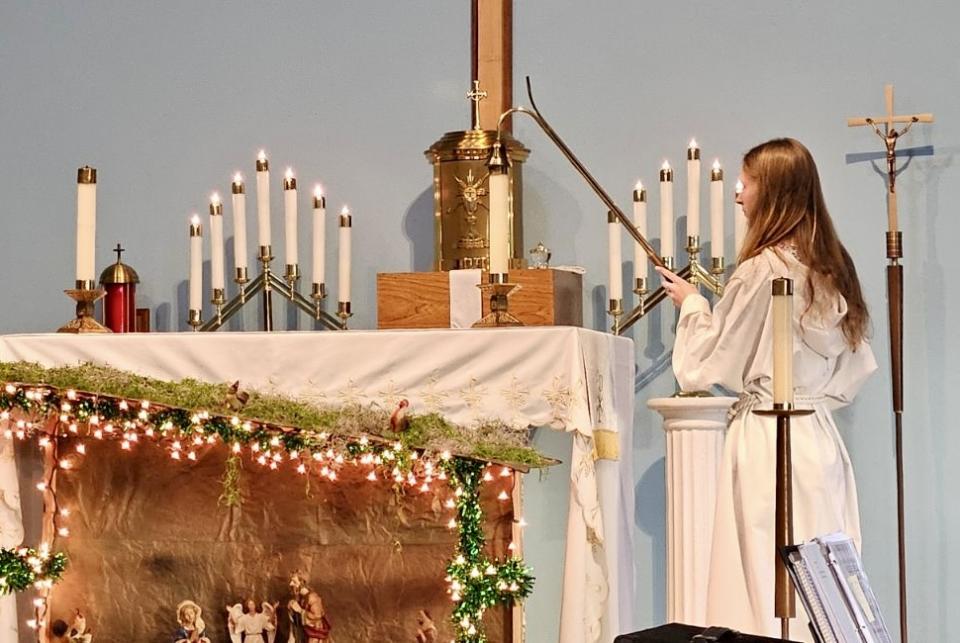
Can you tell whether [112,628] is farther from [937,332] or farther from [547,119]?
[937,332]

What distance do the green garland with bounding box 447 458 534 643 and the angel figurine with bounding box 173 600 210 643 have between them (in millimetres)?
730

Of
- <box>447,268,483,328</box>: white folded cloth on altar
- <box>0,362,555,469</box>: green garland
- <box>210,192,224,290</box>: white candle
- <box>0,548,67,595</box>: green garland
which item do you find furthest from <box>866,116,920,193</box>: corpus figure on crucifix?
<box>0,548,67,595</box>: green garland

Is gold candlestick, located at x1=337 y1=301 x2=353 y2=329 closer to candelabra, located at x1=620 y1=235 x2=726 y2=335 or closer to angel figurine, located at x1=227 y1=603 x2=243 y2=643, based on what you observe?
candelabra, located at x1=620 y1=235 x2=726 y2=335

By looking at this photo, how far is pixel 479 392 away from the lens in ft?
12.0

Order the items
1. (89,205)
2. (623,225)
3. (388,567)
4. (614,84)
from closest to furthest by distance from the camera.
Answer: (388,567), (89,205), (623,225), (614,84)

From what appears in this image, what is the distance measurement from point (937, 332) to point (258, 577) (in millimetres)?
2125

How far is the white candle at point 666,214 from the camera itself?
14.2ft

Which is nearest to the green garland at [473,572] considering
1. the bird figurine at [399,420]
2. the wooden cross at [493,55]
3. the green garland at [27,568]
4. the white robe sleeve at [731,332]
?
the bird figurine at [399,420]

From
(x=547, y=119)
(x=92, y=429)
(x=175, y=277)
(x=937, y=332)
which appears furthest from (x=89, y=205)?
(x=937, y=332)

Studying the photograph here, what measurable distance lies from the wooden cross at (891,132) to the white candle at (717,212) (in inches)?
16.7

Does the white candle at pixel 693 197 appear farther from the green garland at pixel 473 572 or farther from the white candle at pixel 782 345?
the white candle at pixel 782 345

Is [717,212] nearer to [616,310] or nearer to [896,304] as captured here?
[616,310]

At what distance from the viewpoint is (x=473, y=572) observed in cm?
346

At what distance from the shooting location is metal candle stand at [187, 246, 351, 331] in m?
4.48
